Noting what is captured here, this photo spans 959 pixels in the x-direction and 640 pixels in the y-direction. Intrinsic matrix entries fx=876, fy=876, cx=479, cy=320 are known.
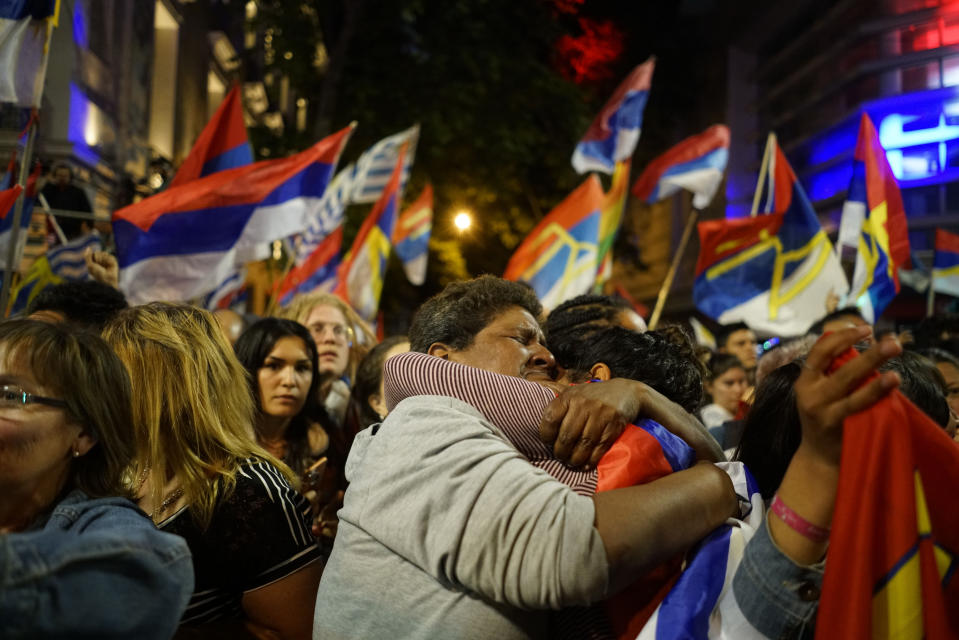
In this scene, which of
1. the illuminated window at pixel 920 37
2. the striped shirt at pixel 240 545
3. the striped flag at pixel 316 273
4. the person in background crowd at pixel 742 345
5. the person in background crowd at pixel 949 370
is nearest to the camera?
the striped shirt at pixel 240 545

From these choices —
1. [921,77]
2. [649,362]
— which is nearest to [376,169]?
[649,362]

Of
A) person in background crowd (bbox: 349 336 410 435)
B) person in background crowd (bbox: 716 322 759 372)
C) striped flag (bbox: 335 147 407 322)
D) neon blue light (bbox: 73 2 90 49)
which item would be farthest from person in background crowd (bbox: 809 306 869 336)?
neon blue light (bbox: 73 2 90 49)

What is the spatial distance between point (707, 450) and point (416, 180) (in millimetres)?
15895

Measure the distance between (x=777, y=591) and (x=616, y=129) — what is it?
9444mm

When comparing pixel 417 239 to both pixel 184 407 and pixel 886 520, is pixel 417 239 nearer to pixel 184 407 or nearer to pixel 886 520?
pixel 184 407

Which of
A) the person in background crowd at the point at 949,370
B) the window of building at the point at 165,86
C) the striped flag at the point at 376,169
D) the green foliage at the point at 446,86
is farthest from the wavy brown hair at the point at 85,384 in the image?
the window of building at the point at 165,86

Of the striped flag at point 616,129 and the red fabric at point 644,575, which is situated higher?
the striped flag at point 616,129

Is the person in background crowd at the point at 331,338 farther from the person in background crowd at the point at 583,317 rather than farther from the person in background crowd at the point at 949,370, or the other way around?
the person in background crowd at the point at 949,370

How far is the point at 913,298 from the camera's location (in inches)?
806

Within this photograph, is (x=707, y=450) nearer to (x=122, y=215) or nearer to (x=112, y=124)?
(x=122, y=215)

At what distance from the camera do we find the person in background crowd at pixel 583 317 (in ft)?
10.6

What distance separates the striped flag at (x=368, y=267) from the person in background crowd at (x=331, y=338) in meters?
2.70

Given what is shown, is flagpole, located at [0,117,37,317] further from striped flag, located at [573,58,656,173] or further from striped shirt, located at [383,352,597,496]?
striped flag, located at [573,58,656,173]

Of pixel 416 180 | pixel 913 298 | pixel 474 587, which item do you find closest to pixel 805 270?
pixel 474 587
